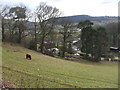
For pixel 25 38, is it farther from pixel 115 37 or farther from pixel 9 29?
pixel 115 37

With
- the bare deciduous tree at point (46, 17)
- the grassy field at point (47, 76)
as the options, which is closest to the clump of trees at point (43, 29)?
the bare deciduous tree at point (46, 17)

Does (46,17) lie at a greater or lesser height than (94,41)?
greater

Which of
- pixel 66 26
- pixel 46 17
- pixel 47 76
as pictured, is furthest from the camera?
pixel 66 26

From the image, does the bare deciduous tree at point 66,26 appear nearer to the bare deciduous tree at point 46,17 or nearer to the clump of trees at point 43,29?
the clump of trees at point 43,29

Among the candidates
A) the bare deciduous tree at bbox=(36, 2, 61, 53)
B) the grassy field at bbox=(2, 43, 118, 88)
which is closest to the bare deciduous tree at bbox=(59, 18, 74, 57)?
the bare deciduous tree at bbox=(36, 2, 61, 53)

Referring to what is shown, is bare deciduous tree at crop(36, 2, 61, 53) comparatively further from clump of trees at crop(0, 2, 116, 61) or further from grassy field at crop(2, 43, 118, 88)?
grassy field at crop(2, 43, 118, 88)

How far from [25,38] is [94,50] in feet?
59.9

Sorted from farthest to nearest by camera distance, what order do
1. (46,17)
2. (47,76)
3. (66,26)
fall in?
(66,26), (46,17), (47,76)

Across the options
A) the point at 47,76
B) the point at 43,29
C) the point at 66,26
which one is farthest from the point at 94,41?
Result: the point at 47,76

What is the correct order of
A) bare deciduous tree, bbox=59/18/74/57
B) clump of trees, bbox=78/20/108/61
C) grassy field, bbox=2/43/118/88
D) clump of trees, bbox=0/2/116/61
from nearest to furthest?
grassy field, bbox=2/43/118/88
clump of trees, bbox=0/2/116/61
clump of trees, bbox=78/20/108/61
bare deciduous tree, bbox=59/18/74/57

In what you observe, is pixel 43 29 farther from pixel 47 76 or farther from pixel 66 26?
→ pixel 47 76

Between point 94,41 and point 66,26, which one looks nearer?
point 94,41

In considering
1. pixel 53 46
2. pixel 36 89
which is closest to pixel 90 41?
pixel 53 46

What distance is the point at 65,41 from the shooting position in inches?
1847
